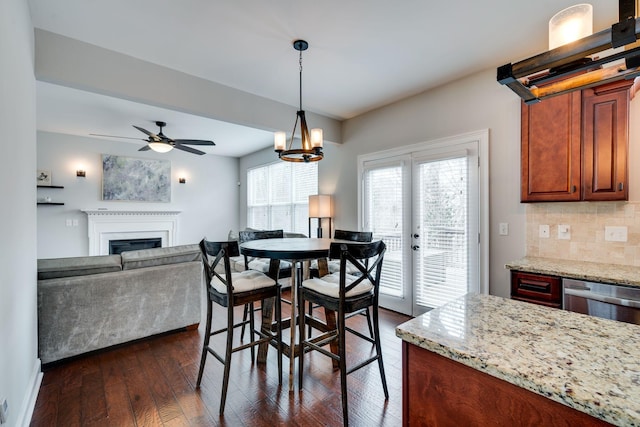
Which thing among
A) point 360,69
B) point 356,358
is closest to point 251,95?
point 360,69

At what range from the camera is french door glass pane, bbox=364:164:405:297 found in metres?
3.75

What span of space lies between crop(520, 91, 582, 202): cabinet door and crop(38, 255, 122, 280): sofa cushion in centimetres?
377

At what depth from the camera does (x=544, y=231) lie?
2650 mm

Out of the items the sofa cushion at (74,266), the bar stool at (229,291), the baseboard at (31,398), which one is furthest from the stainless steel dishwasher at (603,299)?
the sofa cushion at (74,266)

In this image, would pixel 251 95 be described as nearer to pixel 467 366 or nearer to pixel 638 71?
pixel 638 71

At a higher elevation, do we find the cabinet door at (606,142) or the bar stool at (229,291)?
the cabinet door at (606,142)

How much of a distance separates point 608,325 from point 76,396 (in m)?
3.09

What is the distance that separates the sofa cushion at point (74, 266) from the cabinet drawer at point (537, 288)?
347cm

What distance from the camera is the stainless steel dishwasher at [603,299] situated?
1.78 metres

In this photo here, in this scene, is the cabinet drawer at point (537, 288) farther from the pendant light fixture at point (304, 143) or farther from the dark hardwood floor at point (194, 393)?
the pendant light fixture at point (304, 143)

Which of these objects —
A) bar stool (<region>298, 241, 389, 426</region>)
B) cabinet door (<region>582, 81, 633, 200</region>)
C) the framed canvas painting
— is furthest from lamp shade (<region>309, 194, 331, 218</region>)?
the framed canvas painting

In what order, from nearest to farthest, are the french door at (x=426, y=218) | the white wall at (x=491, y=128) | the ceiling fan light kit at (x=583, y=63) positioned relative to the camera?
the ceiling fan light kit at (x=583, y=63) → the white wall at (x=491, y=128) → the french door at (x=426, y=218)

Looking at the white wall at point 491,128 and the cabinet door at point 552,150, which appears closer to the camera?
the cabinet door at point 552,150

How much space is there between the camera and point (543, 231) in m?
2.66
